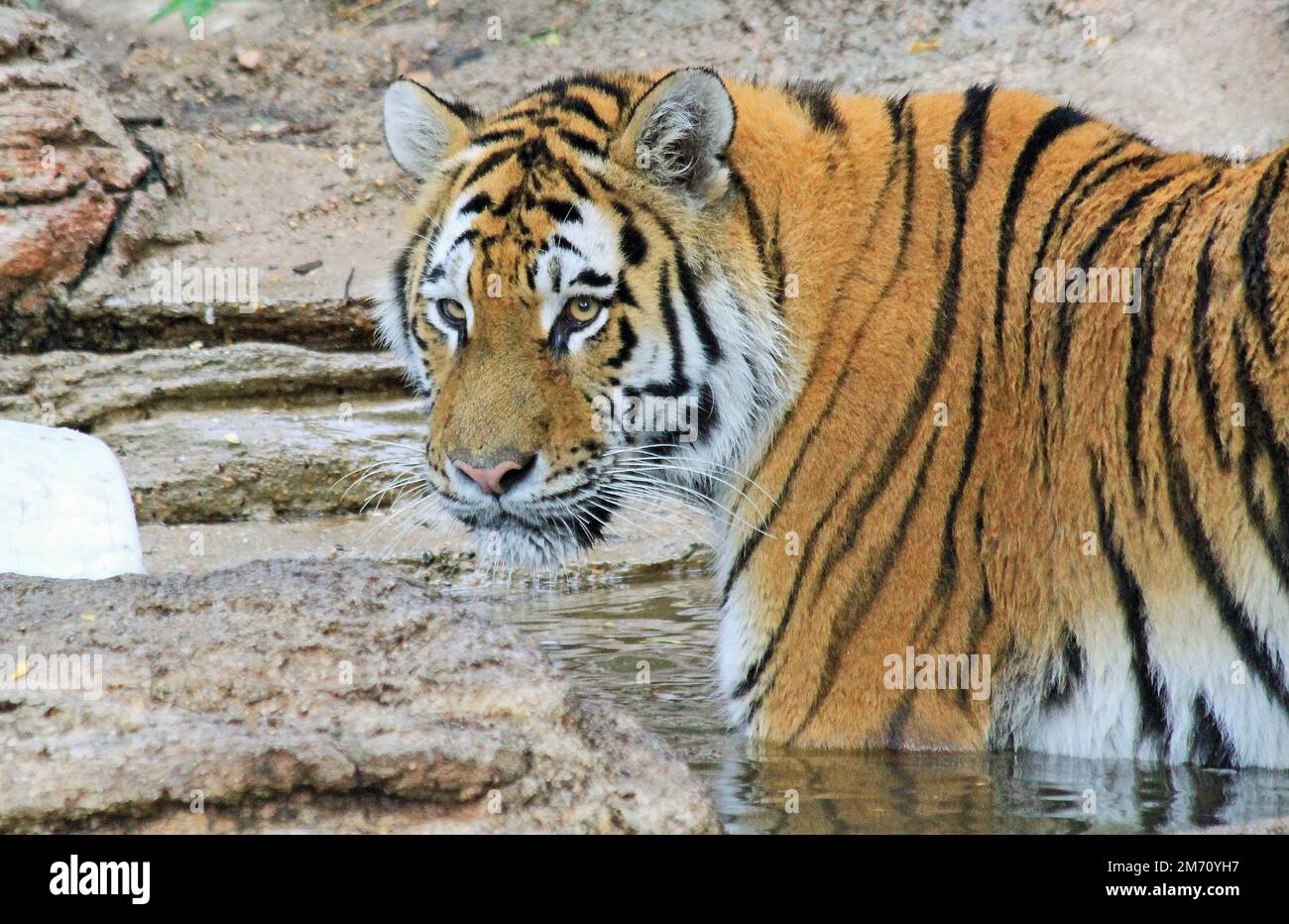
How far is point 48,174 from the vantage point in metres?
6.93

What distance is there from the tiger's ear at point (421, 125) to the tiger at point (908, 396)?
0.20 meters

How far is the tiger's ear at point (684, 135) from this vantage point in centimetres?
397

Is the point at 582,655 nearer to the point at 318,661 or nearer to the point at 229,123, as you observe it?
the point at 318,661

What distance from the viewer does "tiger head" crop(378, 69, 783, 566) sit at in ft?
13.1

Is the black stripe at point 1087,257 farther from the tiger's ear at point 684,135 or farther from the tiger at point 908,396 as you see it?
the tiger's ear at point 684,135

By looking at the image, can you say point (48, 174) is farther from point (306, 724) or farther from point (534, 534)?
point (306, 724)

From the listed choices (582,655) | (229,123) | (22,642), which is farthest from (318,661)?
(229,123)

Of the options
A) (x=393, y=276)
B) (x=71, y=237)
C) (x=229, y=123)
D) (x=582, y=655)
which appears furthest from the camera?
(x=229, y=123)

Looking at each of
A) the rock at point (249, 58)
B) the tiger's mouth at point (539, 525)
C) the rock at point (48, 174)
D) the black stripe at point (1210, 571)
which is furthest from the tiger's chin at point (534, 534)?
the rock at point (249, 58)

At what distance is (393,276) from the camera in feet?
15.3

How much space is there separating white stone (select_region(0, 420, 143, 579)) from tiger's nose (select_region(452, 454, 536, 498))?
1.16 meters
